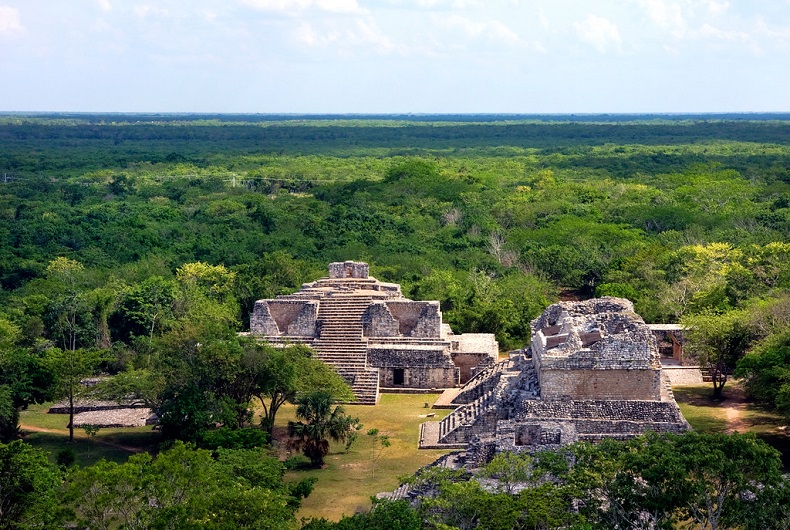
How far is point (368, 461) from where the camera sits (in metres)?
23.0

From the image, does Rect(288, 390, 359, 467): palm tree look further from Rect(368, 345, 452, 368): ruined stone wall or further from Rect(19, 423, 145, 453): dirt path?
Rect(368, 345, 452, 368): ruined stone wall

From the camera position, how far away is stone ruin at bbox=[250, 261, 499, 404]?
28891 mm

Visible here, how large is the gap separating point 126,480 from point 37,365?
10.7m

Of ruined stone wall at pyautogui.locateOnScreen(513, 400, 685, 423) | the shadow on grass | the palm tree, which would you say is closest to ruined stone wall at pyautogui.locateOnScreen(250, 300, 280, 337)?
the shadow on grass

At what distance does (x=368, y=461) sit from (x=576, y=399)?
4703 millimetres

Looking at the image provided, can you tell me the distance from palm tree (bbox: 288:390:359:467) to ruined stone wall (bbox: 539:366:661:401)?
4.51m

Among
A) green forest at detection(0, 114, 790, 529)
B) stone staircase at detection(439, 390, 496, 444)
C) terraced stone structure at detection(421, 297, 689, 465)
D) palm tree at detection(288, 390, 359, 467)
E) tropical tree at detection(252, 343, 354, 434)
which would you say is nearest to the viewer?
green forest at detection(0, 114, 790, 529)

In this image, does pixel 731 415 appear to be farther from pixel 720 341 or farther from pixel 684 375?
pixel 684 375

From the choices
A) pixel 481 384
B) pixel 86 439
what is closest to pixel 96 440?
pixel 86 439

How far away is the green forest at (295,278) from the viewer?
53.5 ft

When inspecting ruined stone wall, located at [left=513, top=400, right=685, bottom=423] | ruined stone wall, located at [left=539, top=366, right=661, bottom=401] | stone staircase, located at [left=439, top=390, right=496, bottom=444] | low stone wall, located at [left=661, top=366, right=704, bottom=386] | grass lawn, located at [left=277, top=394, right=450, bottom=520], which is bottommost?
grass lawn, located at [left=277, top=394, right=450, bottom=520]

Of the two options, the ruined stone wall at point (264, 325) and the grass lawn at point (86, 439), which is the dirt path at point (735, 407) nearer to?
the ruined stone wall at point (264, 325)

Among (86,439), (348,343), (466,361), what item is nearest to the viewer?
(86,439)

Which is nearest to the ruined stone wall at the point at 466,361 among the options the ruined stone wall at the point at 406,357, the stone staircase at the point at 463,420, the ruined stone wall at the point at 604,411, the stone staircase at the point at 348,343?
the ruined stone wall at the point at 406,357
